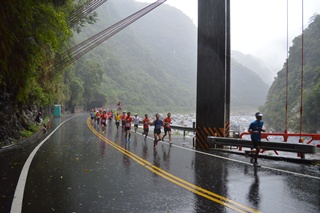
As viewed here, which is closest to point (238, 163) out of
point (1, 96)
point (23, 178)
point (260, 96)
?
point (23, 178)

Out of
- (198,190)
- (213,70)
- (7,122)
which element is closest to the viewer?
(198,190)

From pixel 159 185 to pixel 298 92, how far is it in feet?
181

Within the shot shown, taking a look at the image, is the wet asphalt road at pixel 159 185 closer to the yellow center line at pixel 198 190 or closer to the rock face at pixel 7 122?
the yellow center line at pixel 198 190

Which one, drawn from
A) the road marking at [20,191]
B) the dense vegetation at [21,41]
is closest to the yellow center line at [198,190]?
the road marking at [20,191]

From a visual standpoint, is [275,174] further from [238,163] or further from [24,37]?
[24,37]

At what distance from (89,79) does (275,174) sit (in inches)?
3144

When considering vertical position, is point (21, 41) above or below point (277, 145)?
above

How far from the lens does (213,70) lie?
14.5 meters

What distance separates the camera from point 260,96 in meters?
193

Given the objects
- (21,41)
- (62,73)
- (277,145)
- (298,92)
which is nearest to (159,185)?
(277,145)

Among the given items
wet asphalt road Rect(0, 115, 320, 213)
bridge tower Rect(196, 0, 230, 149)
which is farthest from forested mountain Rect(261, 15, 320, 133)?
wet asphalt road Rect(0, 115, 320, 213)

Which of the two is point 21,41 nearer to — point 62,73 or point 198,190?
point 198,190

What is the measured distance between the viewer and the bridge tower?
46.6 ft

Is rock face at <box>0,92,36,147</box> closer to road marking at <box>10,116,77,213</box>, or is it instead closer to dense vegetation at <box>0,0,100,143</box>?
dense vegetation at <box>0,0,100,143</box>
